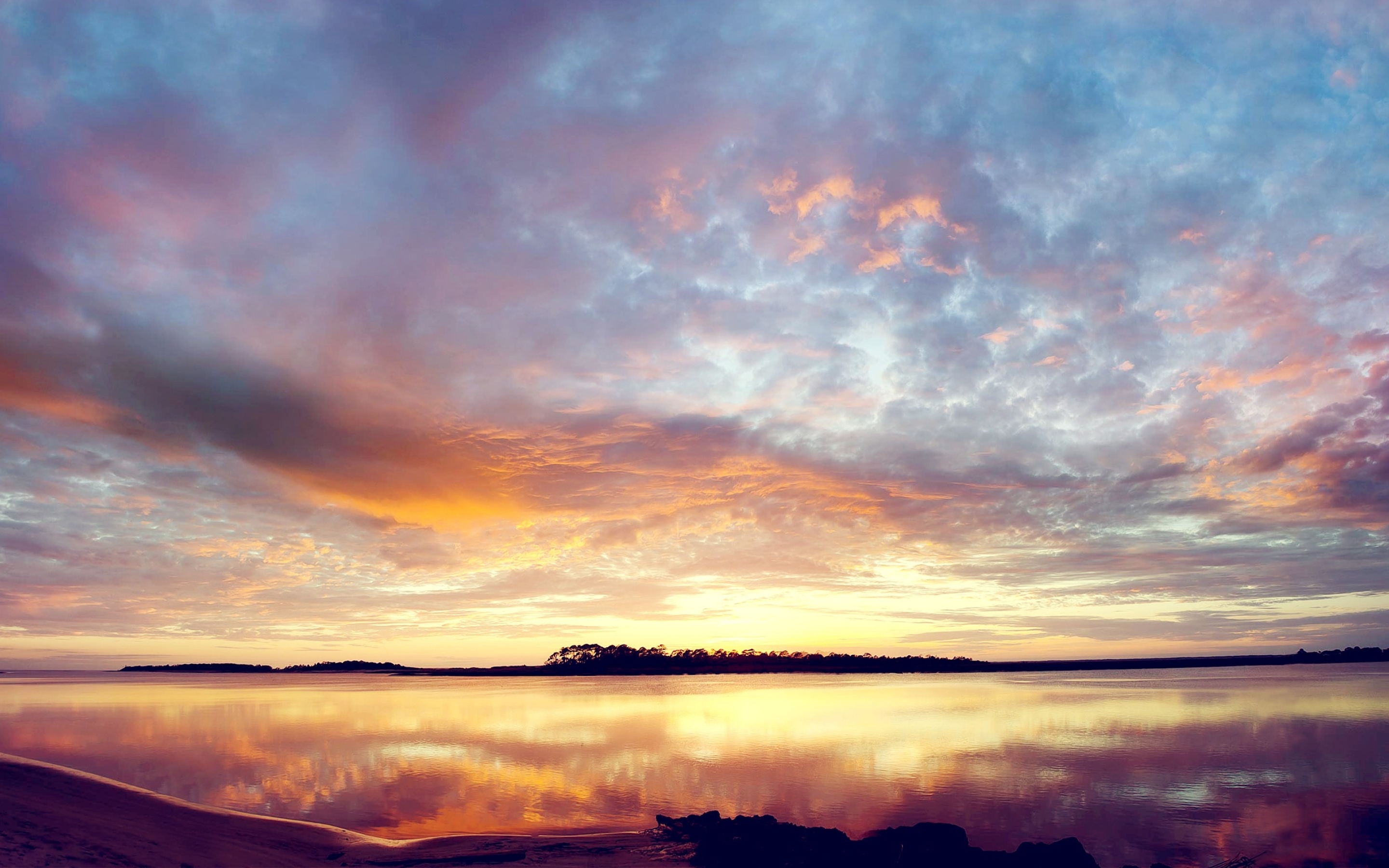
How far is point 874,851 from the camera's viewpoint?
16844 mm

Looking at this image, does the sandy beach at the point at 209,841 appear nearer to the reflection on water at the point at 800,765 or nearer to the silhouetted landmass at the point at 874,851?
the silhouetted landmass at the point at 874,851

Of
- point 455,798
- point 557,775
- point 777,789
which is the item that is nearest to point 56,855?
point 455,798

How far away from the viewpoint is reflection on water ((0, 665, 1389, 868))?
898 inches

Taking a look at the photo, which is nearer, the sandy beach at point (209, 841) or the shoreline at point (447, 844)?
the sandy beach at point (209, 841)

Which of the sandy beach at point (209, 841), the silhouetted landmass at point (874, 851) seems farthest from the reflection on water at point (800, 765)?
the silhouetted landmass at point (874, 851)

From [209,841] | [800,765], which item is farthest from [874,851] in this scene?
[800,765]

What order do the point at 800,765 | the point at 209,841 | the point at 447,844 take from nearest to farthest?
the point at 209,841, the point at 447,844, the point at 800,765

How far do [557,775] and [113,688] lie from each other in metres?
119

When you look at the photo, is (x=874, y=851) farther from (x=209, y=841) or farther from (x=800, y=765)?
(x=800, y=765)

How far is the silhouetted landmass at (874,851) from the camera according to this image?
16.2 meters

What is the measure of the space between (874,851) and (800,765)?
16765 millimetres

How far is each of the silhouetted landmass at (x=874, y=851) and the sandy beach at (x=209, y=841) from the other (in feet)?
4.72

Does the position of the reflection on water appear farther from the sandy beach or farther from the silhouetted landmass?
the silhouetted landmass

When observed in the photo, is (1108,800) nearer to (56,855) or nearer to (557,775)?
(557,775)
